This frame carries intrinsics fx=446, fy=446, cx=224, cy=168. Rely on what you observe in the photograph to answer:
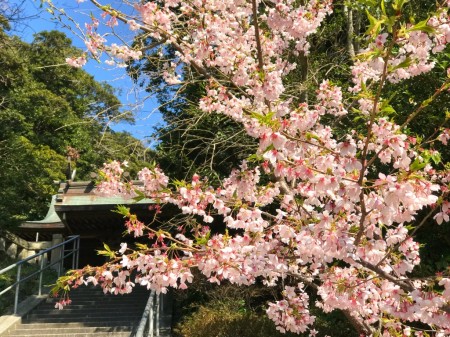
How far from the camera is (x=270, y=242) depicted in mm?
3117

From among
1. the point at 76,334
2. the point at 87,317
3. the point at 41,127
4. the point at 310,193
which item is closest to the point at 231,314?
the point at 76,334

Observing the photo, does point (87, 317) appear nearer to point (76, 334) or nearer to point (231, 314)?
point (76, 334)

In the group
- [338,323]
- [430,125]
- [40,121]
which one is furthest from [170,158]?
[40,121]

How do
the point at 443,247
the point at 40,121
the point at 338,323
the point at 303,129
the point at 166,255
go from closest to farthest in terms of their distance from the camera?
the point at 303,129 → the point at 166,255 → the point at 443,247 → the point at 338,323 → the point at 40,121

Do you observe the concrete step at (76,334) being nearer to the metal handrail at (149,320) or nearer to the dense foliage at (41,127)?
the metal handrail at (149,320)

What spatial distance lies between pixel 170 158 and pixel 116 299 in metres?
3.44

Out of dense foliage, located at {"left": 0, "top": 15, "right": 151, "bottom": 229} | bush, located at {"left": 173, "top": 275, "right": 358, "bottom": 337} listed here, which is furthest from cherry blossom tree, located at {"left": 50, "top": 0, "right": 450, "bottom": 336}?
dense foliage, located at {"left": 0, "top": 15, "right": 151, "bottom": 229}

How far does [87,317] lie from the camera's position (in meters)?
8.72

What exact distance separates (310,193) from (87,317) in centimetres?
740

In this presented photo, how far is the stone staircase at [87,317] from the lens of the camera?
25.5 feet

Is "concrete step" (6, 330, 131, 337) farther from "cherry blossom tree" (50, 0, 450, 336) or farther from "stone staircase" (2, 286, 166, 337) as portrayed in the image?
"cherry blossom tree" (50, 0, 450, 336)

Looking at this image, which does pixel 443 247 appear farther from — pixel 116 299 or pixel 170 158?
pixel 116 299

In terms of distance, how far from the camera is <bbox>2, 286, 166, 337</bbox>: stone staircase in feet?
25.5

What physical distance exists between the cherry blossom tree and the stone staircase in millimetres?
4392
